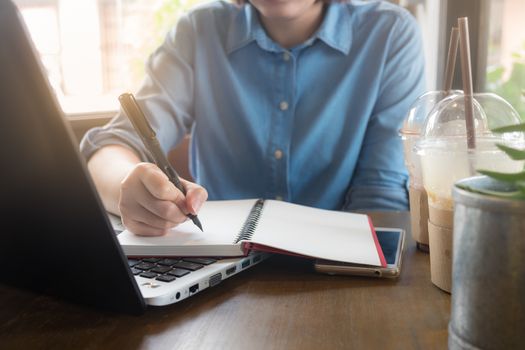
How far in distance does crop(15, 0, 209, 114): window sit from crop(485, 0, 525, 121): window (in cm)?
100

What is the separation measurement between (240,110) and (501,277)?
91cm

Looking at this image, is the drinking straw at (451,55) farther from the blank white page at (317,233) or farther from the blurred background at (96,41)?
the blurred background at (96,41)

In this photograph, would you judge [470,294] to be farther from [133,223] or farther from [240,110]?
[240,110]

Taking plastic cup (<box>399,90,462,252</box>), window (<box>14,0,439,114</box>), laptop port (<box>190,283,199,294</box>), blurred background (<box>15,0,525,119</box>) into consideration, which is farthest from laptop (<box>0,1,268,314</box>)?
window (<box>14,0,439,114</box>)

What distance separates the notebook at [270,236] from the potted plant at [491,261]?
Result: 0.70 ft

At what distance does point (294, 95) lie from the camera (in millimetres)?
1194

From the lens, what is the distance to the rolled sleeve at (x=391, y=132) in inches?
43.0

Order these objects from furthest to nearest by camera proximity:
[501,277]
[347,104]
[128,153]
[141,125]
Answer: [347,104], [128,153], [141,125], [501,277]

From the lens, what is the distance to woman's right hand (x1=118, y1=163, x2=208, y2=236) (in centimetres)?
65

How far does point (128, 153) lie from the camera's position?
3.26 ft

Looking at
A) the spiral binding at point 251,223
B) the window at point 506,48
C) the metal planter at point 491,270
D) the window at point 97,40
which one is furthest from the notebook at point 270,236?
the window at point 97,40

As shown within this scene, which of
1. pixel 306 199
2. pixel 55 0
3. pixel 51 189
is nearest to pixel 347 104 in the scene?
pixel 306 199

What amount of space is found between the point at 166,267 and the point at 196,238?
67mm

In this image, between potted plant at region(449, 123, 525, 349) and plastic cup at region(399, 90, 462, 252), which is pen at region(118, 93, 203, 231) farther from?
potted plant at region(449, 123, 525, 349)
